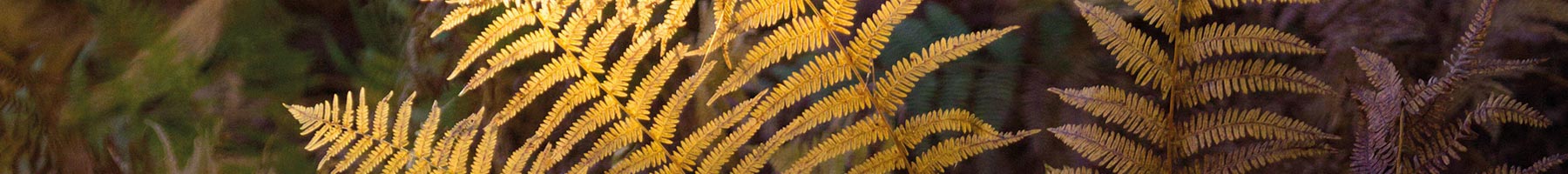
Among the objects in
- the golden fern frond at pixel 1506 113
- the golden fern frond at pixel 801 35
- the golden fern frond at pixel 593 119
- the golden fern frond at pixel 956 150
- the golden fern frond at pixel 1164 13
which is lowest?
the golden fern frond at pixel 956 150

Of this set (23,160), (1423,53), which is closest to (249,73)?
(23,160)

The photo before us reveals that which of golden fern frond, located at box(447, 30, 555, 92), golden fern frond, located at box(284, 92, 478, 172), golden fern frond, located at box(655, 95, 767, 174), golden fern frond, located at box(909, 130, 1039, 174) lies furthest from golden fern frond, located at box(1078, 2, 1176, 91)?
golden fern frond, located at box(284, 92, 478, 172)

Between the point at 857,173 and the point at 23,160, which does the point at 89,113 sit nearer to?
the point at 23,160

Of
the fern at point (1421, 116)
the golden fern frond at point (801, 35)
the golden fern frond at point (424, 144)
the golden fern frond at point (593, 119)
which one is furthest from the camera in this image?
the golden fern frond at point (424, 144)

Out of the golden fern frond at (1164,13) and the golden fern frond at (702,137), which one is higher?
the golden fern frond at (1164,13)

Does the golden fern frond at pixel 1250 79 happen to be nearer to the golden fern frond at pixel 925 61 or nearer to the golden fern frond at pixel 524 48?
the golden fern frond at pixel 925 61

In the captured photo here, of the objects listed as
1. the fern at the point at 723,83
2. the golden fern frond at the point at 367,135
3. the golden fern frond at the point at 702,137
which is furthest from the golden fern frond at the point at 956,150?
the golden fern frond at the point at 367,135

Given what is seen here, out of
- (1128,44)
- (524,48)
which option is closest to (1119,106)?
(1128,44)

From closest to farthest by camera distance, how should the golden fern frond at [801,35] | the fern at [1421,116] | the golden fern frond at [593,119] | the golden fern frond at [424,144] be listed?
the fern at [1421,116] < the golden fern frond at [801,35] < the golden fern frond at [593,119] < the golden fern frond at [424,144]
